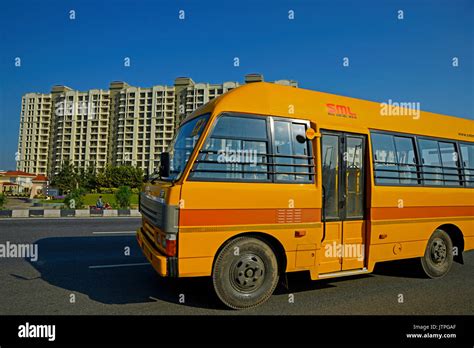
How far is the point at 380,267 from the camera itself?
7.13 m

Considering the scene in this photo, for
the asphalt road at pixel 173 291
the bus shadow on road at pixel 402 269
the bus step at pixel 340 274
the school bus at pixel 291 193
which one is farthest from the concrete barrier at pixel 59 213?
the bus step at pixel 340 274

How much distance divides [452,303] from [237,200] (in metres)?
3.95

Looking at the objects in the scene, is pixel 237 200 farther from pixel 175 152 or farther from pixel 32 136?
pixel 32 136

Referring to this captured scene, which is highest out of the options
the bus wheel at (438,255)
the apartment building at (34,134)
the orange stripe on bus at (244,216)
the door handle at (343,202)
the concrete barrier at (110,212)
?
the apartment building at (34,134)

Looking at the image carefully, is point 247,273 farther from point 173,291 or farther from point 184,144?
point 184,144

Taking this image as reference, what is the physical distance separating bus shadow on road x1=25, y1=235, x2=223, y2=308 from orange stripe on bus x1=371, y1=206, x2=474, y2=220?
3364mm

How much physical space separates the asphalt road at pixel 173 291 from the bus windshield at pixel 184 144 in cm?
201

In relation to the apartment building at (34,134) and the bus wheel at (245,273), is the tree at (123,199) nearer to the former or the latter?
the bus wheel at (245,273)

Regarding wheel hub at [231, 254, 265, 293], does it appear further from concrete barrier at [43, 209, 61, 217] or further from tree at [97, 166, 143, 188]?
tree at [97, 166, 143, 188]

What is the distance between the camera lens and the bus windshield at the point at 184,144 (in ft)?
14.5

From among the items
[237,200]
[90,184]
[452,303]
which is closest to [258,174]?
[237,200]

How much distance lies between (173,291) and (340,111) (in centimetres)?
439

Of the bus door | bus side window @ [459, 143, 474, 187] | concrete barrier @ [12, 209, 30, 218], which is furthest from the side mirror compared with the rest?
concrete barrier @ [12, 209, 30, 218]

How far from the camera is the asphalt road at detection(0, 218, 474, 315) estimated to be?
4348 mm
